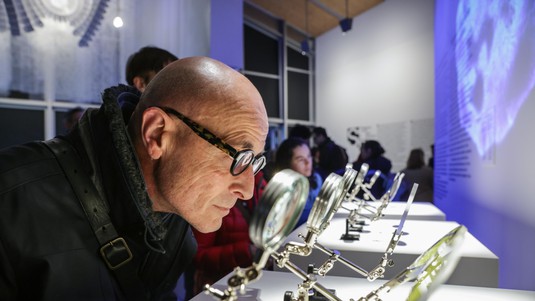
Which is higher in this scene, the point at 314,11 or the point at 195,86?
the point at 314,11

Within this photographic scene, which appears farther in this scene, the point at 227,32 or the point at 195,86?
the point at 227,32

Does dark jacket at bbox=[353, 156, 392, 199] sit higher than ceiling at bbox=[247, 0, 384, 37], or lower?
lower

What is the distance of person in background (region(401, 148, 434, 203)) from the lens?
202 inches

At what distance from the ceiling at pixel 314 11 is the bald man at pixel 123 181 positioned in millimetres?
6688

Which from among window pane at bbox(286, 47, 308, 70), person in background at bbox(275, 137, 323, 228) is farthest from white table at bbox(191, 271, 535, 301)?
window pane at bbox(286, 47, 308, 70)

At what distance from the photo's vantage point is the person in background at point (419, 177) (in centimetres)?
514

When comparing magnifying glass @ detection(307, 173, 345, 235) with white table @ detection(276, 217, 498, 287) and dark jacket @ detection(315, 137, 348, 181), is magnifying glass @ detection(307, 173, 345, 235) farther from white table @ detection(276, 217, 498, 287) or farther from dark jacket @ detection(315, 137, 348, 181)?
dark jacket @ detection(315, 137, 348, 181)

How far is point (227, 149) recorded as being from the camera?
3.06 ft

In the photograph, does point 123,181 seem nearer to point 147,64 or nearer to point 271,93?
point 147,64

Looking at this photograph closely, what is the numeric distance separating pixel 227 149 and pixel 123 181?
0.32 metres

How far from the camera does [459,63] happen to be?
3.56 metres

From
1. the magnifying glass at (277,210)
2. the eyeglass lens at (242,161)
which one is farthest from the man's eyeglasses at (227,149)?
the magnifying glass at (277,210)

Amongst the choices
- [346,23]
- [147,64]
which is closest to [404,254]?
[147,64]

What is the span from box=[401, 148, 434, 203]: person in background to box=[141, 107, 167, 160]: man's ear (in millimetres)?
4414
